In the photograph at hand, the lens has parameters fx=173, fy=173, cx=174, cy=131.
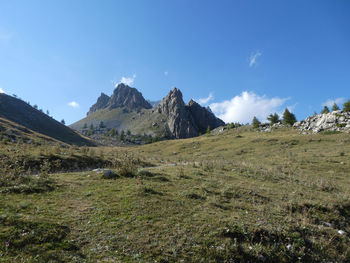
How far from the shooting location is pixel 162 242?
5.28 m

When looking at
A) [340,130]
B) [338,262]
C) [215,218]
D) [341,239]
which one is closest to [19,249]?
[215,218]

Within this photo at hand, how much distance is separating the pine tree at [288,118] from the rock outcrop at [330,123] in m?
10.1

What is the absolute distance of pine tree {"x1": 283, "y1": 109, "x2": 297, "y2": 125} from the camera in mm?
70344

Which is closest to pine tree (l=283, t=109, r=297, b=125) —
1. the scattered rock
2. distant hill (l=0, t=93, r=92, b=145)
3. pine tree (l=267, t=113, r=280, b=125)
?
pine tree (l=267, t=113, r=280, b=125)

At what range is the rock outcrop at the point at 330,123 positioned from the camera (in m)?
48.6

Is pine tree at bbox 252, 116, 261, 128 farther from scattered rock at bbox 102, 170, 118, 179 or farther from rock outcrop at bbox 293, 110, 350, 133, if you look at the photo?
scattered rock at bbox 102, 170, 118, 179

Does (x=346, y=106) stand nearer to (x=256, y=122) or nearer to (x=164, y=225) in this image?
(x=256, y=122)

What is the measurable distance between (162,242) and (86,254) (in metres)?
2.10

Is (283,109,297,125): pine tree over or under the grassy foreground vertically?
over

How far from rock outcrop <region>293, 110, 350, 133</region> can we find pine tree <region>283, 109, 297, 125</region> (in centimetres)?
1008

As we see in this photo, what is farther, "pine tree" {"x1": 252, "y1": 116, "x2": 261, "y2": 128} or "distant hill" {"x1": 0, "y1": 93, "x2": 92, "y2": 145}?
"distant hill" {"x1": 0, "y1": 93, "x2": 92, "y2": 145}

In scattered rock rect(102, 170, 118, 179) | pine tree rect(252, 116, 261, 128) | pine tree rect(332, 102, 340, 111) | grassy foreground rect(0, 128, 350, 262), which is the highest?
pine tree rect(332, 102, 340, 111)

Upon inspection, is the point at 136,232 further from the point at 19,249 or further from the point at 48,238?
the point at 19,249

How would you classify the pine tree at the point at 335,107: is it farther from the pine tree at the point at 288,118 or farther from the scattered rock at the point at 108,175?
the scattered rock at the point at 108,175
